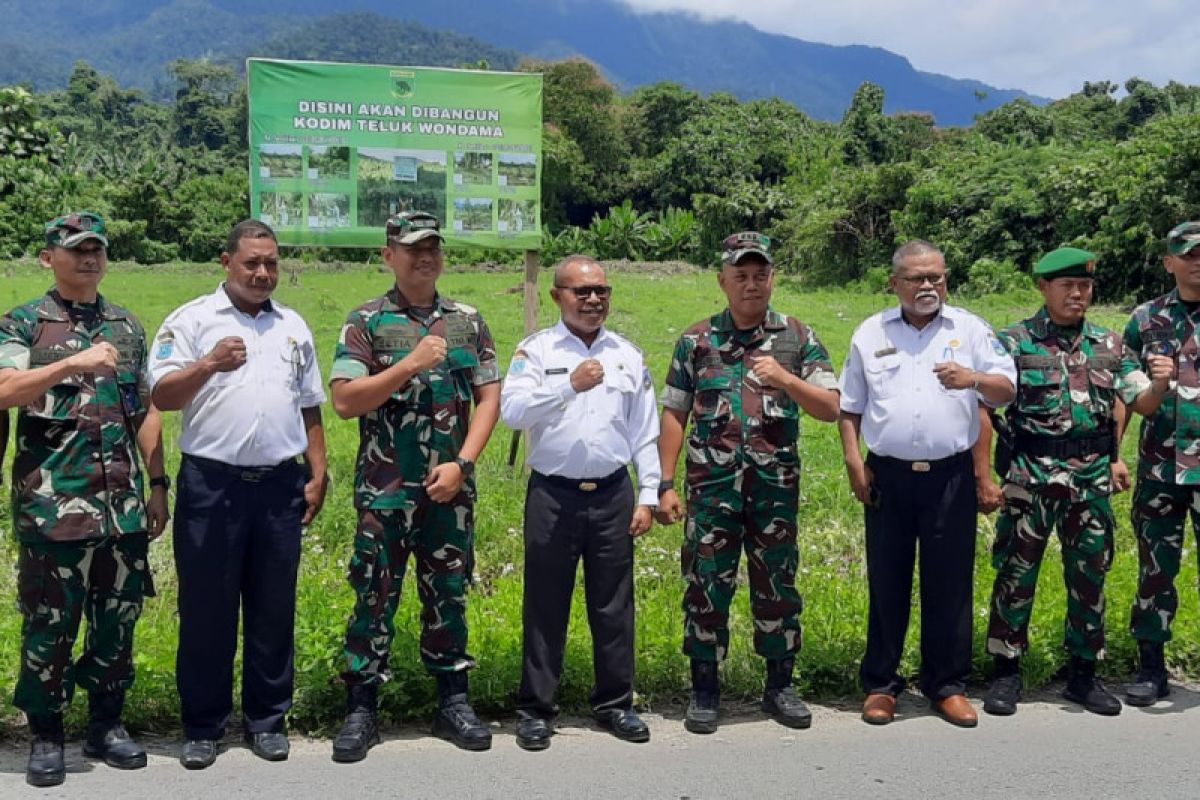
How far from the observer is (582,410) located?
412cm

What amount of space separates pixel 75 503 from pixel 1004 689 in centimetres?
360

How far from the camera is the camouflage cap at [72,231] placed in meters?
3.79

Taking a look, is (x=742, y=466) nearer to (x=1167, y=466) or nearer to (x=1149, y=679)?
(x=1167, y=466)

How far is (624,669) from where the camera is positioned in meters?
4.23

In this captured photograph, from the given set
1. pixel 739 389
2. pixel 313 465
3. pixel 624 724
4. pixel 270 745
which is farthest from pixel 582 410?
pixel 270 745

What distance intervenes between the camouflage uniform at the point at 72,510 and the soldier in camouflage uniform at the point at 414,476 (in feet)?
2.48

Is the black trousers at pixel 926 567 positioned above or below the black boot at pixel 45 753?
above

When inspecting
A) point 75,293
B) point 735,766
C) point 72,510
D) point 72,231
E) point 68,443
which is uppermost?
point 72,231

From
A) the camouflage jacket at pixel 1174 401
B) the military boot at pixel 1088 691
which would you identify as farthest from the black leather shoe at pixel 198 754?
the camouflage jacket at pixel 1174 401

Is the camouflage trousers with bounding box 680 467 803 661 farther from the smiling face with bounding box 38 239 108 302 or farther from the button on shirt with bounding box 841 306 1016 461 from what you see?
the smiling face with bounding box 38 239 108 302

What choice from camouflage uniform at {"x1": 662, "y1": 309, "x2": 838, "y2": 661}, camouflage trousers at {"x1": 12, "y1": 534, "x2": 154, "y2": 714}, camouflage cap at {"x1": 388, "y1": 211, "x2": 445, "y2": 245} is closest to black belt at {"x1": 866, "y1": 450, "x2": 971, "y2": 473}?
camouflage uniform at {"x1": 662, "y1": 309, "x2": 838, "y2": 661}

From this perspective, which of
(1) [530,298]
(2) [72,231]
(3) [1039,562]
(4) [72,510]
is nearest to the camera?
(4) [72,510]

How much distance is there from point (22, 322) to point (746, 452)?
262 centimetres

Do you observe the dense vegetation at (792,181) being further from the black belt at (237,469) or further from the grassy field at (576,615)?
the black belt at (237,469)
